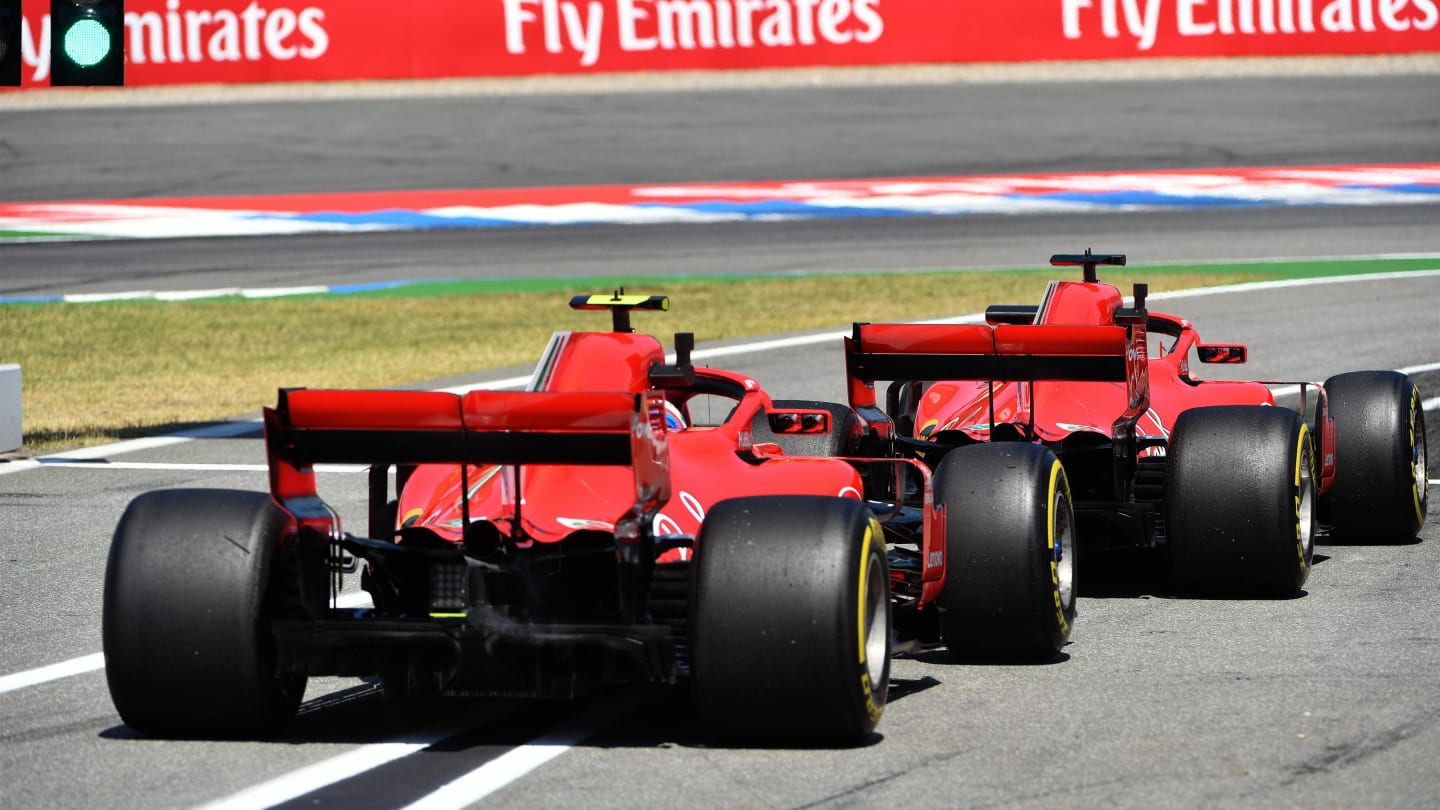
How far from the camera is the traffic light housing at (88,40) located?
12.7 meters

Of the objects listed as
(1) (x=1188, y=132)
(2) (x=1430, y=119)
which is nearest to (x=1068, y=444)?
(1) (x=1188, y=132)

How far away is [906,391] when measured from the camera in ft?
34.4

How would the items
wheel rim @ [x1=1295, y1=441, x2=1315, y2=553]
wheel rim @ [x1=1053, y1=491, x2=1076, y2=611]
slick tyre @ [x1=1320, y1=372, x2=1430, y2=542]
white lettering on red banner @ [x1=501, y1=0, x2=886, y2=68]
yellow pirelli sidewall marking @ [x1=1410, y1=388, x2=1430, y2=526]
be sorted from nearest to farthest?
wheel rim @ [x1=1053, y1=491, x2=1076, y2=611]
wheel rim @ [x1=1295, y1=441, x2=1315, y2=553]
slick tyre @ [x1=1320, y1=372, x2=1430, y2=542]
yellow pirelli sidewall marking @ [x1=1410, y1=388, x2=1430, y2=526]
white lettering on red banner @ [x1=501, y1=0, x2=886, y2=68]

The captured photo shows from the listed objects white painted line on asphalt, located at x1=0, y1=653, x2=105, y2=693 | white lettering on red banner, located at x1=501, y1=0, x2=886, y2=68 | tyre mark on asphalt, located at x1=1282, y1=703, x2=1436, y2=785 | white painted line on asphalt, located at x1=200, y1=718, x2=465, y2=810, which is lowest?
tyre mark on asphalt, located at x1=1282, y1=703, x2=1436, y2=785

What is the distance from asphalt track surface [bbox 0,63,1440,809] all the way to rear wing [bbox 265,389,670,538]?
2.65 feet

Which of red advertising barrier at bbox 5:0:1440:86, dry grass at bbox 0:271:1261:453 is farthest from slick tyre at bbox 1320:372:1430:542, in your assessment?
red advertising barrier at bbox 5:0:1440:86

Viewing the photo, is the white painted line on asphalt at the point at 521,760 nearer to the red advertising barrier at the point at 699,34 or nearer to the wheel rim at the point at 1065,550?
the wheel rim at the point at 1065,550

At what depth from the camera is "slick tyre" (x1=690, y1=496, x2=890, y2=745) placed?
605 centimetres

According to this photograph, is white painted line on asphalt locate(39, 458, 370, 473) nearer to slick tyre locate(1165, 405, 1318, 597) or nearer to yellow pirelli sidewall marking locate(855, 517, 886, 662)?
slick tyre locate(1165, 405, 1318, 597)

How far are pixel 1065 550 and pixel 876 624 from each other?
1.59 meters

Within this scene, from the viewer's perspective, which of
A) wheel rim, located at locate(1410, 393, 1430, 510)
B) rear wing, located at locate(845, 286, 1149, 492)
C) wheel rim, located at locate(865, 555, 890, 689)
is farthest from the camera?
wheel rim, located at locate(1410, 393, 1430, 510)

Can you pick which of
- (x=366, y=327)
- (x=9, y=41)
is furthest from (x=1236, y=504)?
(x=366, y=327)

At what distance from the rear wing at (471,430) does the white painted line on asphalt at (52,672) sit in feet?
4.95

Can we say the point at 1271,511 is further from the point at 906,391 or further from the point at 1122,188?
the point at 1122,188
